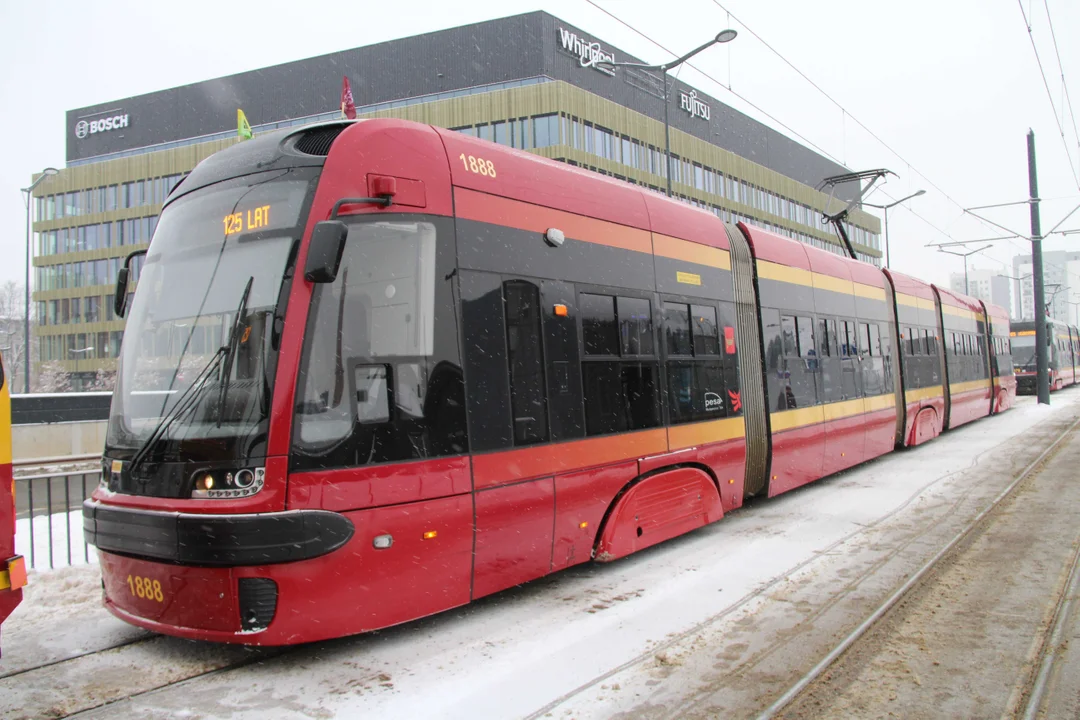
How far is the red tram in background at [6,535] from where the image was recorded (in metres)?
3.80

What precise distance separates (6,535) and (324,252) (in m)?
2.11

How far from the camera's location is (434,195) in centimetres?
528

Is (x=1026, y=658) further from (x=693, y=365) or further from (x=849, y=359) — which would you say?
(x=849, y=359)

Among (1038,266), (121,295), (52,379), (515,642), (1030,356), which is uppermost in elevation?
(1038,266)

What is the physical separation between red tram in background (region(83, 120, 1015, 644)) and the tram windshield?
0.7 inches

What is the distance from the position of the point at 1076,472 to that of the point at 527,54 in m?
36.6

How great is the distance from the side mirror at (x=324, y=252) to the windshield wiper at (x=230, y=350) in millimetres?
497

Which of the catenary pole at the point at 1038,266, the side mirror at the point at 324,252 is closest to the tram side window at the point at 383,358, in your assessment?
the side mirror at the point at 324,252

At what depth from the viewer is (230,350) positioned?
462 cm

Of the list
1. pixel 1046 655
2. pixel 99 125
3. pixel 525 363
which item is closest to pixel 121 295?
pixel 525 363

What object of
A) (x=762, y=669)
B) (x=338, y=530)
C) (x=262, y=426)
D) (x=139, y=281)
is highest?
(x=139, y=281)

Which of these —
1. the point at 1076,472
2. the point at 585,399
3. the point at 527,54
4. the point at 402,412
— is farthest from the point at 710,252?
the point at 527,54

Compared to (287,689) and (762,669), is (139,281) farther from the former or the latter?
(762,669)

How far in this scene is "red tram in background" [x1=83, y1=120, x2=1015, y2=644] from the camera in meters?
4.48
